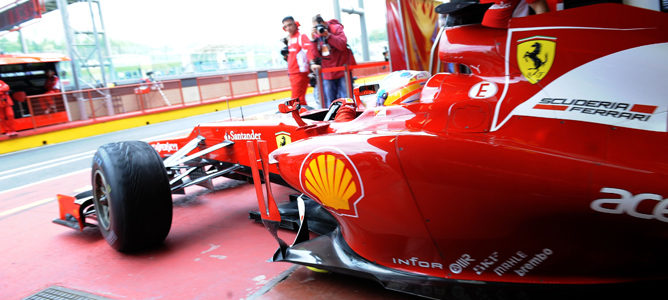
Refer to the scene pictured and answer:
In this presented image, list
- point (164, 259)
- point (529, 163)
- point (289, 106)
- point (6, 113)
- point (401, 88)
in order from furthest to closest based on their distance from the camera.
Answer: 1. point (6, 113)
2. point (164, 259)
3. point (289, 106)
4. point (401, 88)
5. point (529, 163)

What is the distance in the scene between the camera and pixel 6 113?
39.1ft

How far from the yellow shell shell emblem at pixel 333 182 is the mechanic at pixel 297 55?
4876 mm

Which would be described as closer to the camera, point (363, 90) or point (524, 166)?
point (524, 166)

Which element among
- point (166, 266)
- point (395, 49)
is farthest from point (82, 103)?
point (166, 266)

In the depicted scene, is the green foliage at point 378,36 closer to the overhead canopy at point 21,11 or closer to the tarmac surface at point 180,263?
the tarmac surface at point 180,263

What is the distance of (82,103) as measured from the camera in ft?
46.9

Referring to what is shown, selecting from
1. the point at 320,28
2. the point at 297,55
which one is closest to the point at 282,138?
the point at 320,28

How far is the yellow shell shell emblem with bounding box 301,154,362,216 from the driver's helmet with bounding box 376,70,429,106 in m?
0.79

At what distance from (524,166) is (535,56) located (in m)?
0.51

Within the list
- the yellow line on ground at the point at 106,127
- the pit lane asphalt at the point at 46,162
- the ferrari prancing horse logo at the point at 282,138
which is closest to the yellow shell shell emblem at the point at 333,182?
the ferrari prancing horse logo at the point at 282,138

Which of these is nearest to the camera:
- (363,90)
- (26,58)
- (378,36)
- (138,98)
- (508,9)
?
(508,9)

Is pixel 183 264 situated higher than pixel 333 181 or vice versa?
pixel 333 181

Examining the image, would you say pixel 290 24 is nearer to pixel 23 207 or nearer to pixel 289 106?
pixel 23 207

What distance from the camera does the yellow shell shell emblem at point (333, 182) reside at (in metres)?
2.25
